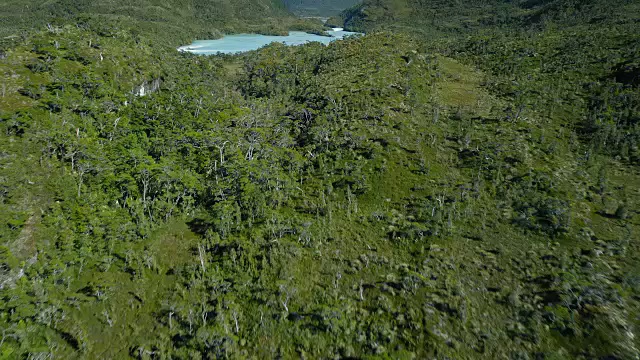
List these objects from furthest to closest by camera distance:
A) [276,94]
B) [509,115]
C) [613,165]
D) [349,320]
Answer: [276,94] → [509,115] → [613,165] → [349,320]

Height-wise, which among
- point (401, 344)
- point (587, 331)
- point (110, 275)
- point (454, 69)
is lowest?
point (110, 275)

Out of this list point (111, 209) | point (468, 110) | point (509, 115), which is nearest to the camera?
point (111, 209)

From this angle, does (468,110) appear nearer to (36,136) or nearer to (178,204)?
(178,204)

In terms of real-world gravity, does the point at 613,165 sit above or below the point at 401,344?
above

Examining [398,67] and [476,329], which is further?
[398,67]

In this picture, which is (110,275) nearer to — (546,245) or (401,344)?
(401,344)

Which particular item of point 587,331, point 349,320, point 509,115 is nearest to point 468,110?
point 509,115

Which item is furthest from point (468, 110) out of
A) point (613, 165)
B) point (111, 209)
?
point (111, 209)
